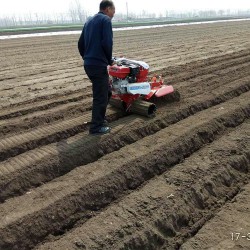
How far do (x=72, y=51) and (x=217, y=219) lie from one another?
14860 millimetres

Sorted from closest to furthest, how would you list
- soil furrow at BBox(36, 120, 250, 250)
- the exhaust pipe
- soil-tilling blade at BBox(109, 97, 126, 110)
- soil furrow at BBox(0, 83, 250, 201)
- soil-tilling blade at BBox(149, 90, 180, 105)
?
soil furrow at BBox(36, 120, 250, 250) < soil furrow at BBox(0, 83, 250, 201) < the exhaust pipe < soil-tilling blade at BBox(109, 97, 126, 110) < soil-tilling blade at BBox(149, 90, 180, 105)

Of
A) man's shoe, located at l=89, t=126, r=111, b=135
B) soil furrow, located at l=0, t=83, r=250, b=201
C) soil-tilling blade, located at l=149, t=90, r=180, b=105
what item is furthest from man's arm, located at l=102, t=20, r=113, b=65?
soil-tilling blade, located at l=149, t=90, r=180, b=105

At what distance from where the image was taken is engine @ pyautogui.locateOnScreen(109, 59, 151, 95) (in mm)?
6047

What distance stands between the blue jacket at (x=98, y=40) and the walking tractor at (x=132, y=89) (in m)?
0.78

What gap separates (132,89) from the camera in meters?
6.11

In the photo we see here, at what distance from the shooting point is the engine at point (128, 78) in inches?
238

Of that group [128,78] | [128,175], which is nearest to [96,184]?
[128,175]

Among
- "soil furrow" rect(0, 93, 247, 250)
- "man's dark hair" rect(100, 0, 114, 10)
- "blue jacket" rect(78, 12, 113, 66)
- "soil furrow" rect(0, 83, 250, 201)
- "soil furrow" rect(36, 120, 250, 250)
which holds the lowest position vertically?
"soil furrow" rect(36, 120, 250, 250)

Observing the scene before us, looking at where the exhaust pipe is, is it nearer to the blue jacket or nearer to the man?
the man

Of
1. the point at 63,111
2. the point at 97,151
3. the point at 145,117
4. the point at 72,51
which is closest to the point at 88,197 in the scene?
the point at 97,151

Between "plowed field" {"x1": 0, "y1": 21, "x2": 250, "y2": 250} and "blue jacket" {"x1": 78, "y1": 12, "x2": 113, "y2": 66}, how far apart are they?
123 cm

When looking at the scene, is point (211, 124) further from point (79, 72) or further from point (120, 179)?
point (79, 72)

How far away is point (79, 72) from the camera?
1134cm

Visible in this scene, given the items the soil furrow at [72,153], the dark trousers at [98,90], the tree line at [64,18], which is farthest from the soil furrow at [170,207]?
the tree line at [64,18]
